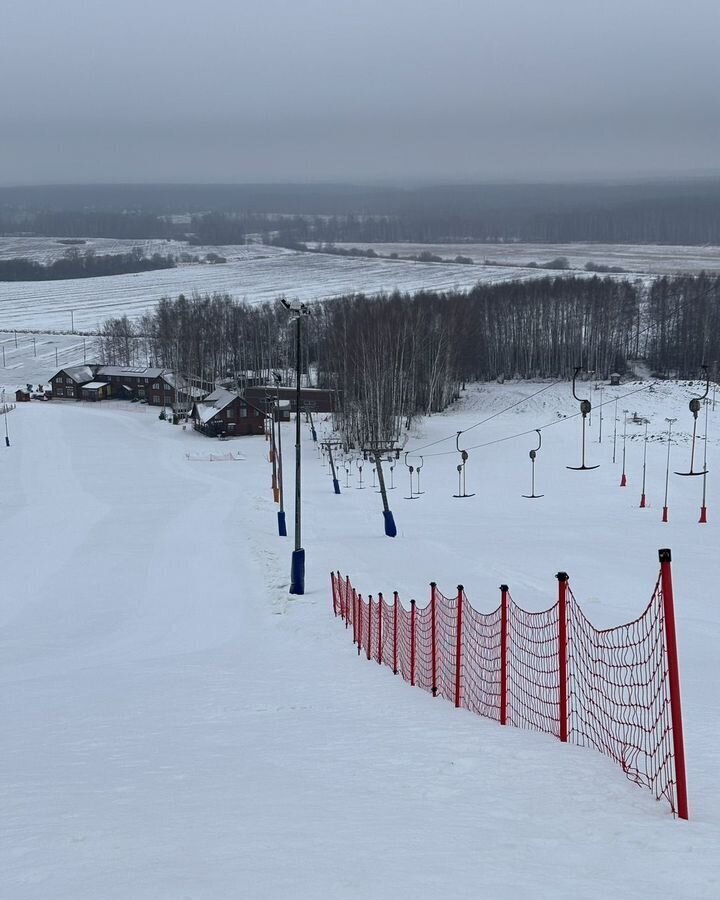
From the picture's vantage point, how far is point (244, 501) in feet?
114

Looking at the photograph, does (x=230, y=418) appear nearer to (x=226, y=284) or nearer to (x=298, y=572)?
(x=298, y=572)

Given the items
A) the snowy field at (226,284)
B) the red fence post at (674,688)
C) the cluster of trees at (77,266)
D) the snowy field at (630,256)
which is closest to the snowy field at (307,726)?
the red fence post at (674,688)

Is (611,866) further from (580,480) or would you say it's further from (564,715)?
(580,480)

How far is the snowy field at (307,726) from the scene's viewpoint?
16.7 feet

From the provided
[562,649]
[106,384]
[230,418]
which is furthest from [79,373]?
[562,649]

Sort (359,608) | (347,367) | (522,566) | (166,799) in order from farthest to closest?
(347,367), (522,566), (359,608), (166,799)

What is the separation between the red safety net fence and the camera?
257 inches

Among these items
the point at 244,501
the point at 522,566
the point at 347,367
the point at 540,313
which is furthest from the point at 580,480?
the point at 540,313

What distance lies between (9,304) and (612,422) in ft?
373

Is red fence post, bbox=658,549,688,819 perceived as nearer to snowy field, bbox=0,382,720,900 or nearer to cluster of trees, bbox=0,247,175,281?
snowy field, bbox=0,382,720,900

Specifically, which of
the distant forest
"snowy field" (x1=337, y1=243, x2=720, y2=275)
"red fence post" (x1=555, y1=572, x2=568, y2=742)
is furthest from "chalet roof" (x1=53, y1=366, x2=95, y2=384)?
"snowy field" (x1=337, y1=243, x2=720, y2=275)

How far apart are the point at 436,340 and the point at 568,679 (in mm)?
50322

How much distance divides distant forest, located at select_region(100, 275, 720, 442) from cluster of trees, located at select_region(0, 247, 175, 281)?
8772cm

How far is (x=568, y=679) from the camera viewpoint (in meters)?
9.95
